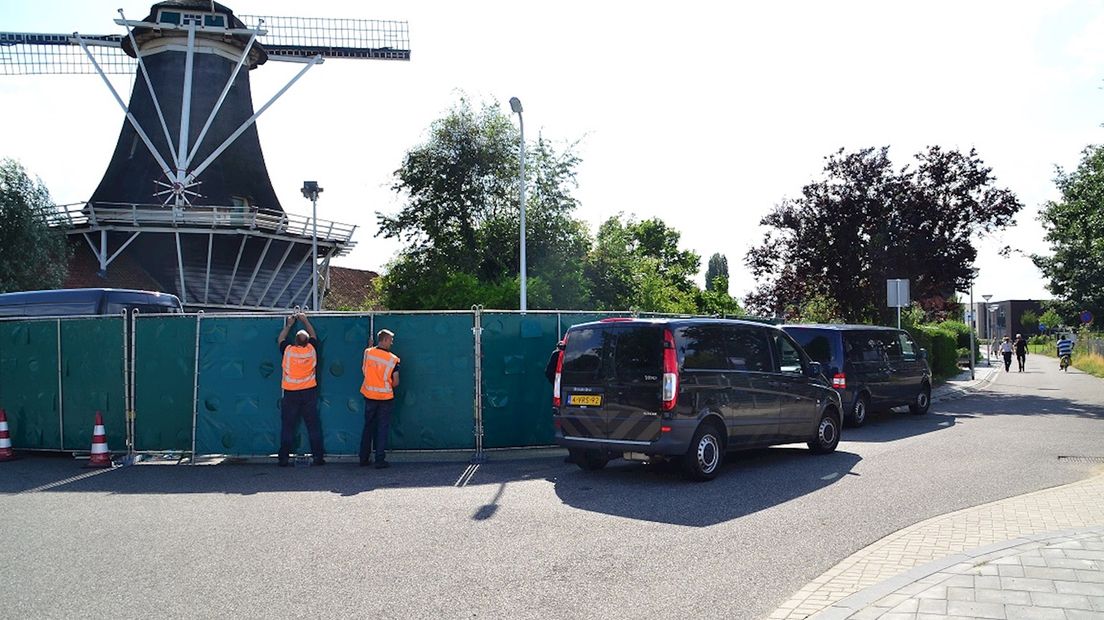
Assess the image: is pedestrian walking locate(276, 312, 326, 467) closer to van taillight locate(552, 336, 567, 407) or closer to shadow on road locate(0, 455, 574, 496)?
shadow on road locate(0, 455, 574, 496)

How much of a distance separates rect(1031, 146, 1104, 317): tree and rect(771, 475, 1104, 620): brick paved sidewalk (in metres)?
15.0

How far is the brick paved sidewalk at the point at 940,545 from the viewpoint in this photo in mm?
5047

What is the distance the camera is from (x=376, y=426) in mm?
10953

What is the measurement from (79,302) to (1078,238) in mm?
25461

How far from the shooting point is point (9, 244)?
2900 cm

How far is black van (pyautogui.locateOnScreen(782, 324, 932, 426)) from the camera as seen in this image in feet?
48.6

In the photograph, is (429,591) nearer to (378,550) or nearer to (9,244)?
(378,550)

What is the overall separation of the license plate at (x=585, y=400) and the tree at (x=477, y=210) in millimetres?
18569

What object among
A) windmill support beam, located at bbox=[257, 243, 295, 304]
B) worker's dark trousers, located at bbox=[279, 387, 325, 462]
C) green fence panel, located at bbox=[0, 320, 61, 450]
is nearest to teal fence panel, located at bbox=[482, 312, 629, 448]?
worker's dark trousers, located at bbox=[279, 387, 325, 462]

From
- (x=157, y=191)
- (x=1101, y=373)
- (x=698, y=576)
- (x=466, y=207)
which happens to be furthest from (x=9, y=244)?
(x=1101, y=373)

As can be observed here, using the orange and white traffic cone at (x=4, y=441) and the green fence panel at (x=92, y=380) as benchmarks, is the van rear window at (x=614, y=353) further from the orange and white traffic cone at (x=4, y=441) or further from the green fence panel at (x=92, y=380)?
the orange and white traffic cone at (x=4, y=441)

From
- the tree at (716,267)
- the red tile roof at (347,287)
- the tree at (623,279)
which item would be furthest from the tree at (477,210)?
the tree at (716,267)

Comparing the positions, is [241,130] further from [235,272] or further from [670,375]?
[670,375]

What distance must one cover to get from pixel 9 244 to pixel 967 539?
102 ft
